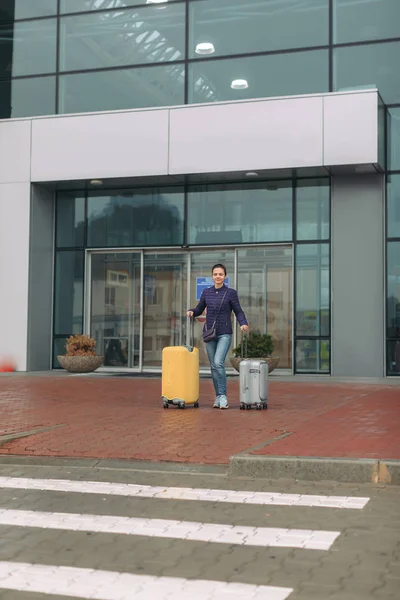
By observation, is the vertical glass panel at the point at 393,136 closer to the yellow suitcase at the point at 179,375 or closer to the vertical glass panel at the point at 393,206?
the vertical glass panel at the point at 393,206

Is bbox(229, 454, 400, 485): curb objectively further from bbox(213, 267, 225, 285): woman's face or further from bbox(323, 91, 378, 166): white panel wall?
bbox(323, 91, 378, 166): white panel wall

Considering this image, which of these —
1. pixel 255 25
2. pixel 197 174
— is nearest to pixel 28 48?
pixel 255 25

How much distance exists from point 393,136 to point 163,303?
6.74 m

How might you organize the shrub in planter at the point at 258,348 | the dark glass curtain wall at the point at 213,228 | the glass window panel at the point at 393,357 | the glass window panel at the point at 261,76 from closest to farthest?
1. the shrub in planter at the point at 258,348
2. the glass window panel at the point at 393,357
3. the dark glass curtain wall at the point at 213,228
4. the glass window panel at the point at 261,76

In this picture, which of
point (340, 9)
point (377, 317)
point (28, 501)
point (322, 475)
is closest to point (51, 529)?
point (28, 501)

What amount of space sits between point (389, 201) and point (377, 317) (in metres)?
2.62

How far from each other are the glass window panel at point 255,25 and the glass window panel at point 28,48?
375 centimetres

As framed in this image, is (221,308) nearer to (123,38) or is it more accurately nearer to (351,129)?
(351,129)

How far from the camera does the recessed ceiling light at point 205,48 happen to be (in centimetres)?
2016

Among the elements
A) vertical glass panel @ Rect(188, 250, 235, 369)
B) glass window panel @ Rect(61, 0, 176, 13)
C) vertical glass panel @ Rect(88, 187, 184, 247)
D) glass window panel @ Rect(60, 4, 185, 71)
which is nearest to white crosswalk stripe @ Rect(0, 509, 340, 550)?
vertical glass panel @ Rect(188, 250, 235, 369)

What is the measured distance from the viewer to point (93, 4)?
21219 millimetres

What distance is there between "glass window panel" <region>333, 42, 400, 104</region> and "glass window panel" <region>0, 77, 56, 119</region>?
7.20 metres

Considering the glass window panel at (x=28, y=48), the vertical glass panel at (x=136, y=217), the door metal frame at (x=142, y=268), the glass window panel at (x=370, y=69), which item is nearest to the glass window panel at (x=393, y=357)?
the door metal frame at (x=142, y=268)

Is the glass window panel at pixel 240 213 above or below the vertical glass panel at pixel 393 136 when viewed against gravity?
below
